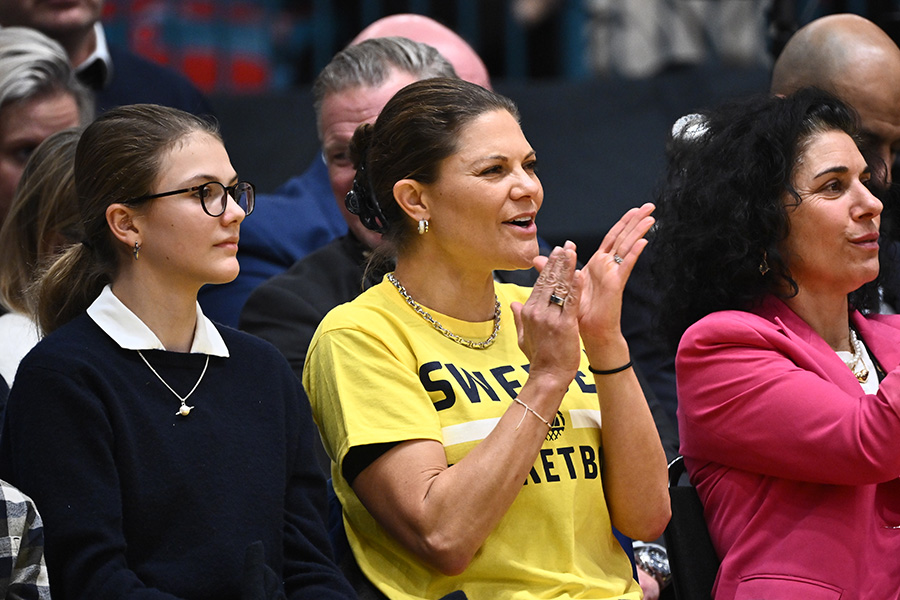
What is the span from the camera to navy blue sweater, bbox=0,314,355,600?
197 cm

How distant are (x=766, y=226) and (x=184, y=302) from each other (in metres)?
1.20

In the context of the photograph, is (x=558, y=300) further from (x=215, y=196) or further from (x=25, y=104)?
(x=25, y=104)

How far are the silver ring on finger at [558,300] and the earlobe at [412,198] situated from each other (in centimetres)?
36

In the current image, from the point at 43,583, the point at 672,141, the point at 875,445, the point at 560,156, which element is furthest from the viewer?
the point at 560,156

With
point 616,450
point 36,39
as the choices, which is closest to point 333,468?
point 616,450

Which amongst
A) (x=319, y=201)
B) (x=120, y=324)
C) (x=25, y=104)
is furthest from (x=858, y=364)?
(x=25, y=104)

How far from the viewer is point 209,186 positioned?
221 cm

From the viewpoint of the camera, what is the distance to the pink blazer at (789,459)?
7.74 feet

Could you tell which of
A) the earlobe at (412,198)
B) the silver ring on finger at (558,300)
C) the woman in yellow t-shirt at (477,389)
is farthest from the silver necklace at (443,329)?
the silver ring on finger at (558,300)

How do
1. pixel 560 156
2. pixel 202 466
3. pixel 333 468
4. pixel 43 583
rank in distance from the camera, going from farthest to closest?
pixel 560 156
pixel 333 468
pixel 202 466
pixel 43 583

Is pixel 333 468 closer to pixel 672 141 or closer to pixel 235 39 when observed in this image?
pixel 672 141

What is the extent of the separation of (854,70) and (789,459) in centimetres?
156

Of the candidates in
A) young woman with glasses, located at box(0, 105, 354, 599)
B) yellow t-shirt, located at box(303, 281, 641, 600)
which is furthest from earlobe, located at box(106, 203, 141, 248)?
yellow t-shirt, located at box(303, 281, 641, 600)

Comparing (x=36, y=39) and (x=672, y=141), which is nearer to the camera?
(x=672, y=141)
